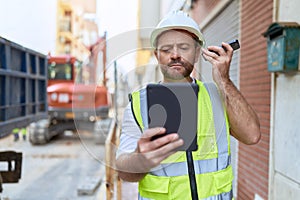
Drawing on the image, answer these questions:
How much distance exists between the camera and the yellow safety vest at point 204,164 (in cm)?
153

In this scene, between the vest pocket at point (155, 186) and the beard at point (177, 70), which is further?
the vest pocket at point (155, 186)

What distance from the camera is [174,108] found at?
1.32 m

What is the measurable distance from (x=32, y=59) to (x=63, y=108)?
4.83 m

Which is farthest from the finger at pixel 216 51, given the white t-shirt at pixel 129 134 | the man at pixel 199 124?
the white t-shirt at pixel 129 134

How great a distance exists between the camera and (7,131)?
453 centimetres

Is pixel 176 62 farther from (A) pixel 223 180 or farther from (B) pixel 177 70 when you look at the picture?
(A) pixel 223 180

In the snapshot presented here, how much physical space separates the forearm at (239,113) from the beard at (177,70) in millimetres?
163

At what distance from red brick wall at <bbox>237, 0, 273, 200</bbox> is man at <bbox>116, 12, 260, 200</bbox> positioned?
195 cm

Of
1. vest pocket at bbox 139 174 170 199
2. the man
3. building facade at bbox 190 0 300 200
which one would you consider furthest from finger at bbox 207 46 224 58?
vest pocket at bbox 139 174 170 199

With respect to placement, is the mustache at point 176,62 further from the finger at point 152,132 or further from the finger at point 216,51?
the finger at point 152,132

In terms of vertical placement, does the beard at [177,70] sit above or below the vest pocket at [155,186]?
above

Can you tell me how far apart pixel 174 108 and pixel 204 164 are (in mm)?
395

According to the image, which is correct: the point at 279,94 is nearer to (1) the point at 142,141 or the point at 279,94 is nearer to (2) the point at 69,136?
(1) the point at 142,141

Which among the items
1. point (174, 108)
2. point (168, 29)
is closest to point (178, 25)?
point (168, 29)
